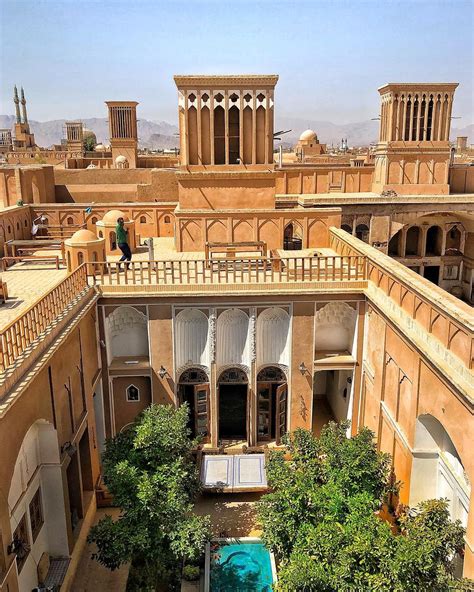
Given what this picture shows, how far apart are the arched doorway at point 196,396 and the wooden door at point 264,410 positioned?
1.41 m

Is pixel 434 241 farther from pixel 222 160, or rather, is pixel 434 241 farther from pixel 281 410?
pixel 281 410

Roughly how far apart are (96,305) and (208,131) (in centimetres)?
750

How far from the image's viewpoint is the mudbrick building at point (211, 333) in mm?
8492

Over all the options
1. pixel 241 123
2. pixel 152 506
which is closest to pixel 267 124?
pixel 241 123

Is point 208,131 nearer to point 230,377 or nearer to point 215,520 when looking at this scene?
point 230,377

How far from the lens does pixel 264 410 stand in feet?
47.0

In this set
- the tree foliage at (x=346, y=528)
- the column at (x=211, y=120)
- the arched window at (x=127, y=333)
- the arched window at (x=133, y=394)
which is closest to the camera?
the tree foliage at (x=346, y=528)

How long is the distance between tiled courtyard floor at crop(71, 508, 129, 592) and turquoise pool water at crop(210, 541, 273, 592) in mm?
1832

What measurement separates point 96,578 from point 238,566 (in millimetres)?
2782

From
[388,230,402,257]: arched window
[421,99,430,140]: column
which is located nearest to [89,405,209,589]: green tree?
[388,230,402,257]: arched window

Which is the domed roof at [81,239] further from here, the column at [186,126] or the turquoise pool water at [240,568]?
the turquoise pool water at [240,568]

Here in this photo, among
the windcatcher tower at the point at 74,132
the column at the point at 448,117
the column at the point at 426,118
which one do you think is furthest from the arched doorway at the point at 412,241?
the windcatcher tower at the point at 74,132

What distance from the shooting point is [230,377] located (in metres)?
14.0

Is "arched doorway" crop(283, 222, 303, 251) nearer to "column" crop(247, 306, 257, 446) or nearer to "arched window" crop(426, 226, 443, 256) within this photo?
"column" crop(247, 306, 257, 446)
